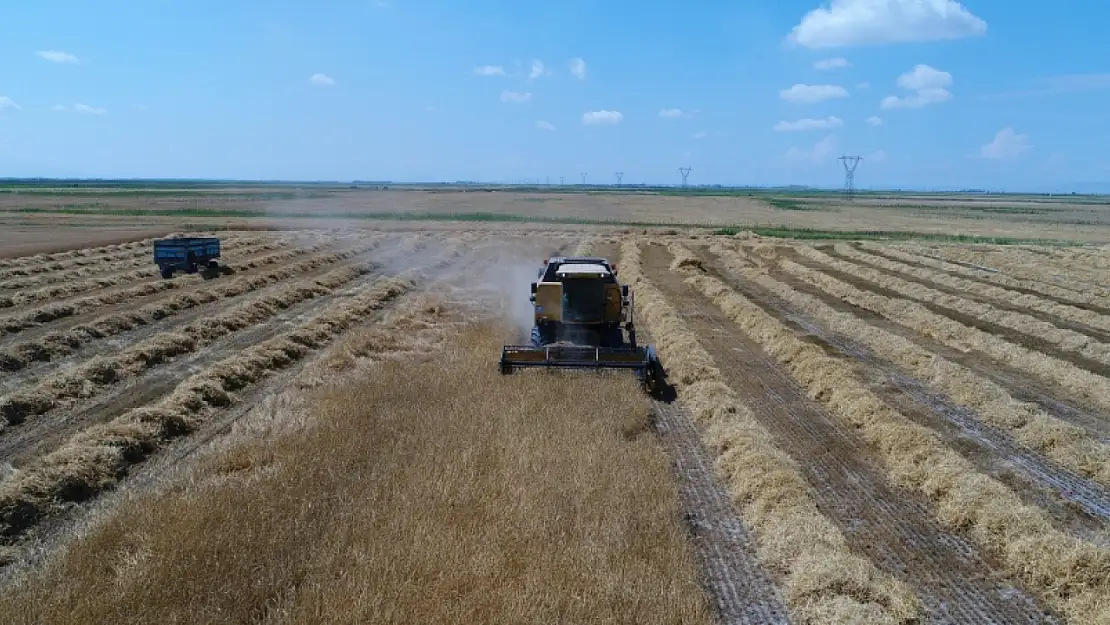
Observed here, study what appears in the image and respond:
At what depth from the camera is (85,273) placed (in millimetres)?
29375

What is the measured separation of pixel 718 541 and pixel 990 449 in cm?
580

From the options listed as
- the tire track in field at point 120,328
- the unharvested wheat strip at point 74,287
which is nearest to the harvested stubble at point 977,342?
the tire track in field at point 120,328

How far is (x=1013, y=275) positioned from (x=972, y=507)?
28605 millimetres

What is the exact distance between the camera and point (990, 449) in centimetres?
1182

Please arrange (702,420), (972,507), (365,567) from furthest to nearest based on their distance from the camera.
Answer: (702,420), (972,507), (365,567)

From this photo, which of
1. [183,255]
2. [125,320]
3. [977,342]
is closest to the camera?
[977,342]

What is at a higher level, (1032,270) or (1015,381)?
(1032,270)


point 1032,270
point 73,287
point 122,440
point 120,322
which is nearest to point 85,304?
point 120,322

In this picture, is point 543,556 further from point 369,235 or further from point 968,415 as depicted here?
point 369,235

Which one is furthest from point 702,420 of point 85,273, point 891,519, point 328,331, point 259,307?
point 85,273

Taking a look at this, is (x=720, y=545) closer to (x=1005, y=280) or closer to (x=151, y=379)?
(x=151, y=379)

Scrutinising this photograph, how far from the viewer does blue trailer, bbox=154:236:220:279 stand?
29156 mm

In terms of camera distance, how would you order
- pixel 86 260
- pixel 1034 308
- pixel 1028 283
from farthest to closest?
pixel 86 260
pixel 1028 283
pixel 1034 308

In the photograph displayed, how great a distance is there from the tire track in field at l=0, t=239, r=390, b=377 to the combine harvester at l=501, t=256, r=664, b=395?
10.3m
